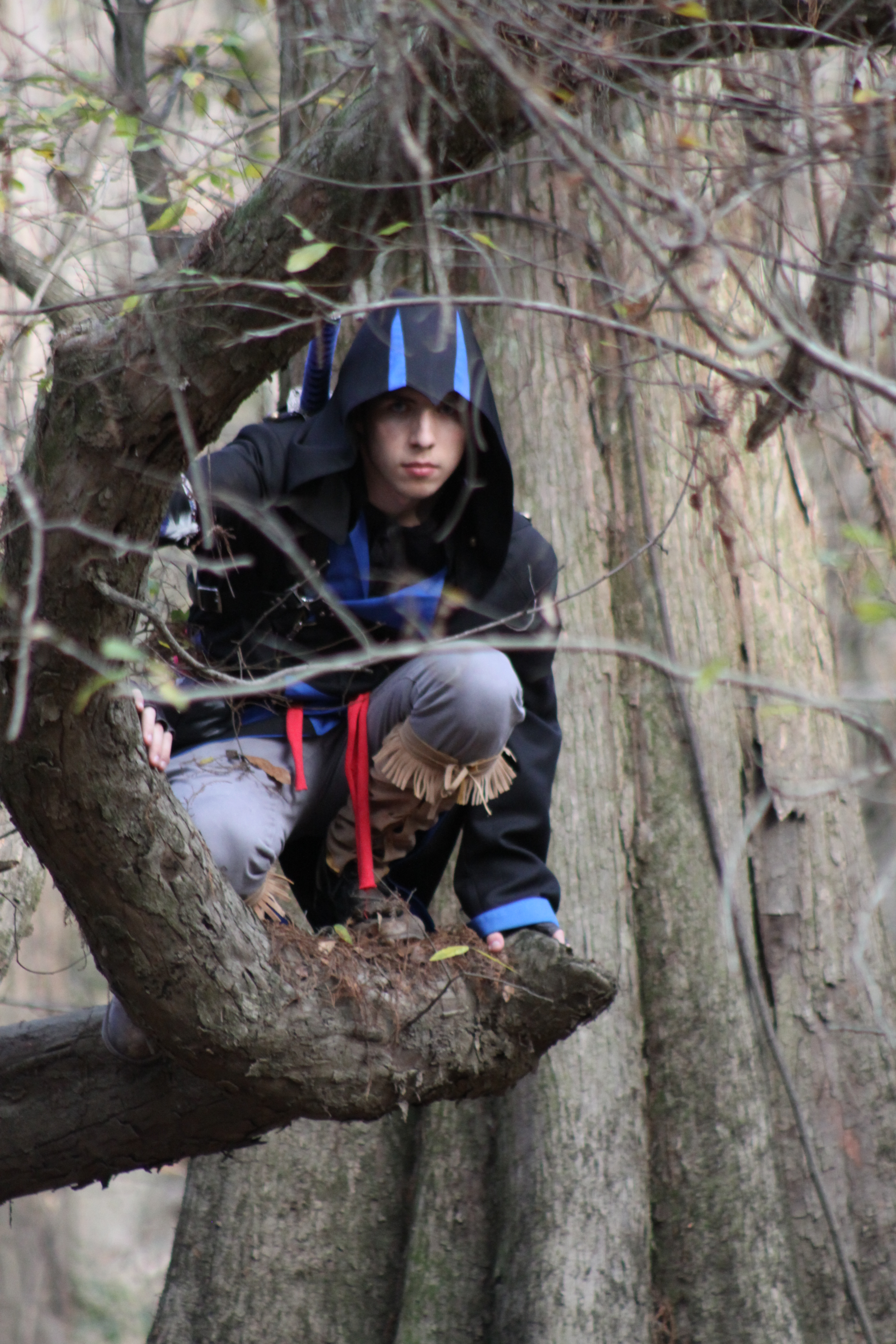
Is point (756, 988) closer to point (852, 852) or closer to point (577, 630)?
point (852, 852)

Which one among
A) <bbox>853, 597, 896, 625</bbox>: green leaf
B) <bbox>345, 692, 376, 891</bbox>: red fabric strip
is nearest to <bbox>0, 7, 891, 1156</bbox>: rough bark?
<bbox>345, 692, 376, 891</bbox>: red fabric strip

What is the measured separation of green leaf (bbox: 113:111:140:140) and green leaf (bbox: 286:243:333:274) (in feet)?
4.20

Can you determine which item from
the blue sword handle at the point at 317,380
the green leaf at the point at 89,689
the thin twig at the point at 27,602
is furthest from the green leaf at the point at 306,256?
the blue sword handle at the point at 317,380

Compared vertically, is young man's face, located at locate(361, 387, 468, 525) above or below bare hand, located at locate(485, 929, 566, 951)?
above

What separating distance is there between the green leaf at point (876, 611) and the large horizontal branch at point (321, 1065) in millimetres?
1050

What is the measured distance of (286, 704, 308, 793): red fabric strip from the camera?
8.19 ft

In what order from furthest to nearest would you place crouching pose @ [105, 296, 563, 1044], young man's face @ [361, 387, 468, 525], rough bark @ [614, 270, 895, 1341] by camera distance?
rough bark @ [614, 270, 895, 1341]
young man's face @ [361, 387, 468, 525]
crouching pose @ [105, 296, 563, 1044]

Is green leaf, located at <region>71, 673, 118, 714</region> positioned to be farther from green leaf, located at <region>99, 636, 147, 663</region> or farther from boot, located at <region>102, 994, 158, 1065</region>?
boot, located at <region>102, 994, 158, 1065</region>

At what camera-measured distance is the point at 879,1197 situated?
10.6 feet

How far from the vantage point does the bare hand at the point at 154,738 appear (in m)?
2.03

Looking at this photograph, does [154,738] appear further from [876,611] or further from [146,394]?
[876,611]

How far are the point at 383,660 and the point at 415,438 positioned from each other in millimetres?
502

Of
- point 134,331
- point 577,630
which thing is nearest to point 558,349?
point 577,630

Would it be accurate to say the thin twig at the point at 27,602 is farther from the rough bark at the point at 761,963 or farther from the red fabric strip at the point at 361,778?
the rough bark at the point at 761,963
